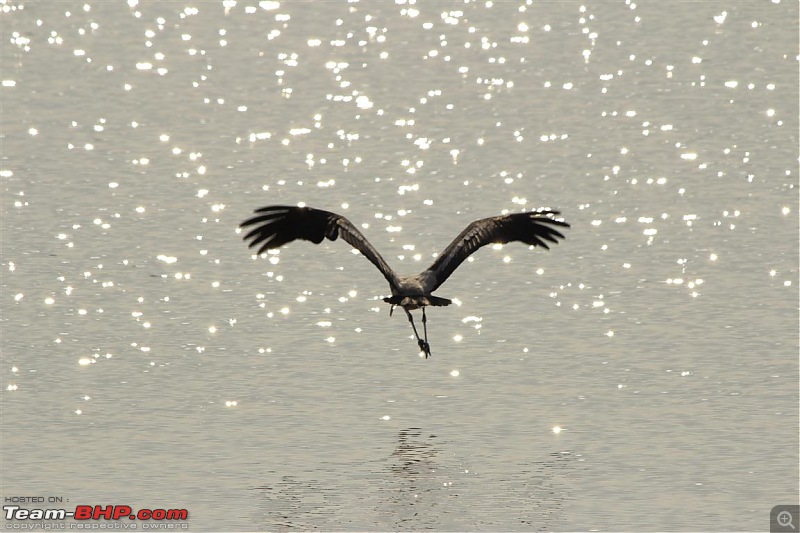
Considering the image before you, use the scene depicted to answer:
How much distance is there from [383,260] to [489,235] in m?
2.00

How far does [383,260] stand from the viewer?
28.3m

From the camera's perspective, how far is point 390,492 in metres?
26.6

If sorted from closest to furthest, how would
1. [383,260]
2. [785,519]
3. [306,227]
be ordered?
[785,519], [383,260], [306,227]

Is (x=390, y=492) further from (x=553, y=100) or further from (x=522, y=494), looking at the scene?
(x=553, y=100)

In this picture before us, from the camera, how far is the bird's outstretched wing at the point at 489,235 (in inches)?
1136

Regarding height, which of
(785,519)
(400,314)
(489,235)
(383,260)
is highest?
(400,314)

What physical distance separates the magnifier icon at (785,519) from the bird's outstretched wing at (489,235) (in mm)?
5534

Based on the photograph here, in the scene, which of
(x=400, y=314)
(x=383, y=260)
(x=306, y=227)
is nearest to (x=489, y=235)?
(x=383, y=260)

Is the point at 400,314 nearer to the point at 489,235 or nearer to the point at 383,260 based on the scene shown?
the point at 489,235

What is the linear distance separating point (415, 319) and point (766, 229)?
36.3 feet

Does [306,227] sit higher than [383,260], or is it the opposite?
[306,227]

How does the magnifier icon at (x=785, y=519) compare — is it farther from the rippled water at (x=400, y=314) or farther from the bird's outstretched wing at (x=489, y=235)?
the bird's outstretched wing at (x=489, y=235)

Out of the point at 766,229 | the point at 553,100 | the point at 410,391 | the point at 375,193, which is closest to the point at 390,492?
the point at 410,391

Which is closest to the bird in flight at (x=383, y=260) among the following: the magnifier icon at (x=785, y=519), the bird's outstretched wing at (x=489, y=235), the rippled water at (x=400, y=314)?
the bird's outstretched wing at (x=489, y=235)
